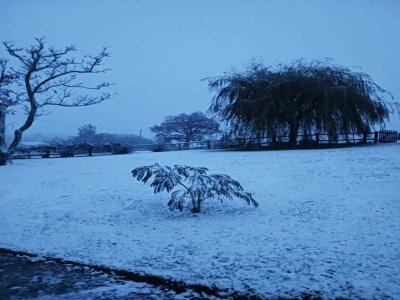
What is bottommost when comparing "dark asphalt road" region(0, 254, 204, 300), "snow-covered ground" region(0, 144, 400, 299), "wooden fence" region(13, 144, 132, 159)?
"dark asphalt road" region(0, 254, 204, 300)

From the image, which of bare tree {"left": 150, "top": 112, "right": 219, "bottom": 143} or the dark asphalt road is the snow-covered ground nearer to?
the dark asphalt road

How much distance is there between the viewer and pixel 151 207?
691cm

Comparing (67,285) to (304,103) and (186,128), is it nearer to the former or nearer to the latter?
(304,103)

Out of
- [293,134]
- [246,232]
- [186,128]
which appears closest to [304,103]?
[293,134]

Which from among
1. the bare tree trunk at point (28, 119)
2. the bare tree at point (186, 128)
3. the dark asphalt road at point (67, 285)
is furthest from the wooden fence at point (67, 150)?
the bare tree at point (186, 128)

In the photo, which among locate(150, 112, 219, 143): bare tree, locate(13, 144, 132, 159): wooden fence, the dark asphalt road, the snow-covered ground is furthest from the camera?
locate(150, 112, 219, 143): bare tree

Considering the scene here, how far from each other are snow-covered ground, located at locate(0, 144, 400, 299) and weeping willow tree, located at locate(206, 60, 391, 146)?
30.3 ft

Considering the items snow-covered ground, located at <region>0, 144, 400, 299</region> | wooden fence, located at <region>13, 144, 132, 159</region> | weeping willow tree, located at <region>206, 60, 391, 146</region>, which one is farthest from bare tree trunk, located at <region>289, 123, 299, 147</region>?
wooden fence, located at <region>13, 144, 132, 159</region>

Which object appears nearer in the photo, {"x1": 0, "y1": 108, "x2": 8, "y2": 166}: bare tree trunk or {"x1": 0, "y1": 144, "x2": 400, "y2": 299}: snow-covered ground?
{"x1": 0, "y1": 144, "x2": 400, "y2": 299}: snow-covered ground

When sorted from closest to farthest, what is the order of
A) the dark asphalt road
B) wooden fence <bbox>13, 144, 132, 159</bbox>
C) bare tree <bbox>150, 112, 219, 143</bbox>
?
1. the dark asphalt road
2. wooden fence <bbox>13, 144, 132, 159</bbox>
3. bare tree <bbox>150, 112, 219, 143</bbox>

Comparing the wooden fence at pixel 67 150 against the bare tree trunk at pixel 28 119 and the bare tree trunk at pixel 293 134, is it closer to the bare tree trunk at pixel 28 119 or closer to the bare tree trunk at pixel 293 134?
the bare tree trunk at pixel 28 119

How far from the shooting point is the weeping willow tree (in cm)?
1805

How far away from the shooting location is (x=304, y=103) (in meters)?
18.6

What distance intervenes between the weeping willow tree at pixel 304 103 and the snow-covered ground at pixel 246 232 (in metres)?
9.25
